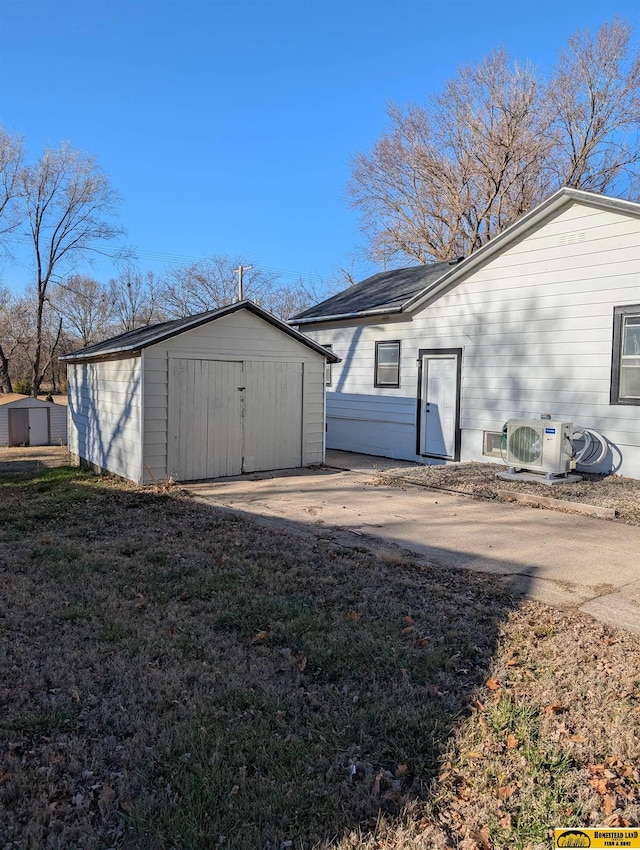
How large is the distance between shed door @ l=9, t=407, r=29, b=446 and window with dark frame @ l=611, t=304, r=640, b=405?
17.3m

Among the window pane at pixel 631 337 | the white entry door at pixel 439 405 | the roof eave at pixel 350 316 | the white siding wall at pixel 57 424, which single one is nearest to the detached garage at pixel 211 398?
the roof eave at pixel 350 316

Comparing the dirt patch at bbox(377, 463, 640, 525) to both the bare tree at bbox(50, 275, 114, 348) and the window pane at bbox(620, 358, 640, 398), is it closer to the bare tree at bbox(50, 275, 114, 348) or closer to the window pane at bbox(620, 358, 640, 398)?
the window pane at bbox(620, 358, 640, 398)

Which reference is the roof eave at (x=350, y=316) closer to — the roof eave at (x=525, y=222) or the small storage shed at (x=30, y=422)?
the roof eave at (x=525, y=222)

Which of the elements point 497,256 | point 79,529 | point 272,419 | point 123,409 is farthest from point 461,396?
point 79,529

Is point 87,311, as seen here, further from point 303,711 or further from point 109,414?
point 303,711

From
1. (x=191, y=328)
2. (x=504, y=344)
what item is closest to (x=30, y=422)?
(x=191, y=328)

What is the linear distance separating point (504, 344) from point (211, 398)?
5.08 m

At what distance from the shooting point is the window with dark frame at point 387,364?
12383 mm

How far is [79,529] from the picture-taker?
21.3 feet

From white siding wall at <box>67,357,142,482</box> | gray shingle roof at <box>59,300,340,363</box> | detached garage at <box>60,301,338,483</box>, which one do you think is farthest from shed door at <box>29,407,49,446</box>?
gray shingle roof at <box>59,300,340,363</box>

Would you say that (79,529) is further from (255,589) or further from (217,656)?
(217,656)

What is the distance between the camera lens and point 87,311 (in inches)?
1623

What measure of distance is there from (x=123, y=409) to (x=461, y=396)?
19.6ft

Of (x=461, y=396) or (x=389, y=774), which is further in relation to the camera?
(x=461, y=396)
